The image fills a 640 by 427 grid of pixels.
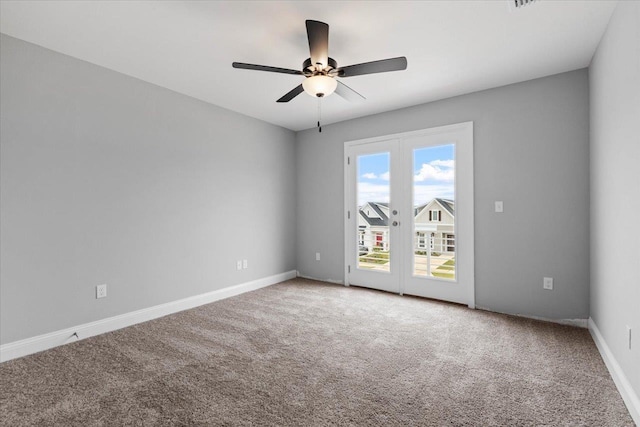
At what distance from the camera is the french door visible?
365 centimetres

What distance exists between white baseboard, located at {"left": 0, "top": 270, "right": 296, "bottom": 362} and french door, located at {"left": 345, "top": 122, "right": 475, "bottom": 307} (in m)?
1.75

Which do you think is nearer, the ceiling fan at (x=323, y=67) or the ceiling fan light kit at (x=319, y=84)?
the ceiling fan at (x=323, y=67)

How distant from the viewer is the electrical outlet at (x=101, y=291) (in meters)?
2.89

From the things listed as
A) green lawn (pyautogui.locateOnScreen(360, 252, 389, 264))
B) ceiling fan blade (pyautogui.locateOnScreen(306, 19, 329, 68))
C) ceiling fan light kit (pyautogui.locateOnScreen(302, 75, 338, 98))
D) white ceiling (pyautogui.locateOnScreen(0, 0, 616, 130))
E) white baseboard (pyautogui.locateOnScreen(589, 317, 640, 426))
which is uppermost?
→ white ceiling (pyautogui.locateOnScreen(0, 0, 616, 130))

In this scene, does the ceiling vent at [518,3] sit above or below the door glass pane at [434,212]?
above

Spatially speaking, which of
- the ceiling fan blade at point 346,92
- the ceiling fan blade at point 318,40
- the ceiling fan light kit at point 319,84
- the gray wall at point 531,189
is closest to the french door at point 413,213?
the gray wall at point 531,189

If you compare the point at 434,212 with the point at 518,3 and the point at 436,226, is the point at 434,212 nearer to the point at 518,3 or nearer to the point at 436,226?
the point at 436,226

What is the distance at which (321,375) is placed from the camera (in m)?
2.15

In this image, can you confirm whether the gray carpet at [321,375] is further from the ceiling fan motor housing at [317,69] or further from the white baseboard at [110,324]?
the ceiling fan motor housing at [317,69]

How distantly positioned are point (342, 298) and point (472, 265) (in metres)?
1.61

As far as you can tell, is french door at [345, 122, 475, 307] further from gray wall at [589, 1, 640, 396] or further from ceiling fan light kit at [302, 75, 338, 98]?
ceiling fan light kit at [302, 75, 338, 98]

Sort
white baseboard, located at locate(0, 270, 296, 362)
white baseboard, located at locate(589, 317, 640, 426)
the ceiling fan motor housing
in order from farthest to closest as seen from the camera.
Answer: white baseboard, located at locate(0, 270, 296, 362) → the ceiling fan motor housing → white baseboard, located at locate(589, 317, 640, 426)

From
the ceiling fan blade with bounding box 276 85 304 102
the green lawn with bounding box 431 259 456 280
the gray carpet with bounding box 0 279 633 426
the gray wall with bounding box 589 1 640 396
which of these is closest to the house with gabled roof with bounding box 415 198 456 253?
the green lawn with bounding box 431 259 456 280

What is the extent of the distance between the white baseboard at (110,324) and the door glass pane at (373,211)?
5.47 ft
